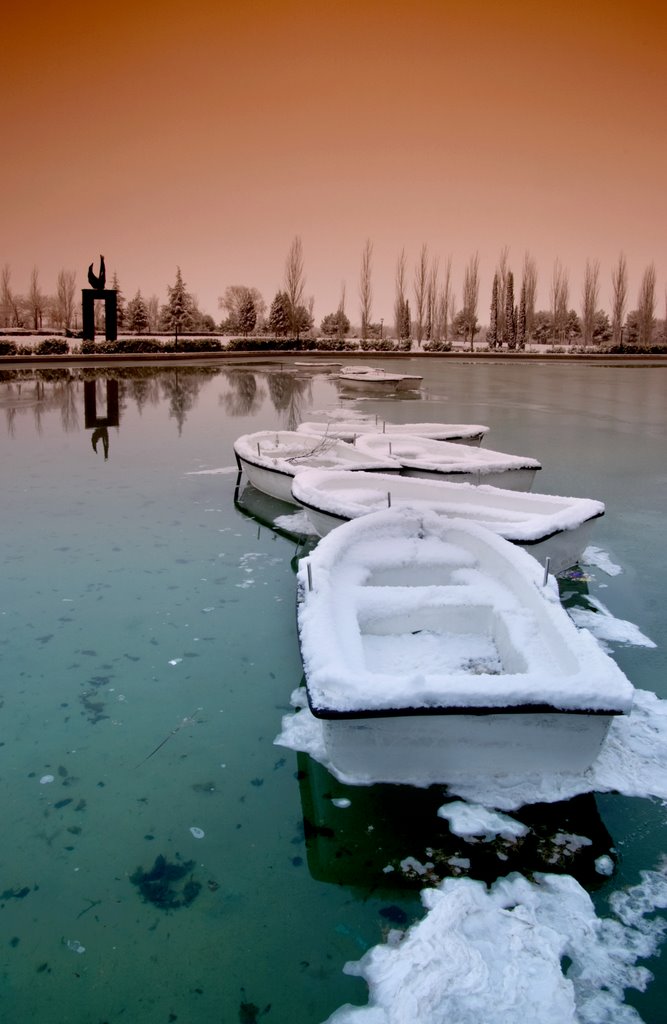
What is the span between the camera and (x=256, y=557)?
632 cm

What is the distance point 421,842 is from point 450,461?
5876 millimetres

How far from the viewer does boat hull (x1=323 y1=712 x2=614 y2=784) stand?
2885 mm

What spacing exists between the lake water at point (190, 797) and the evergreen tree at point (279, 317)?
44.1 metres

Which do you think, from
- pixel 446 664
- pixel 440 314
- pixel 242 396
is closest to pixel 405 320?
pixel 440 314


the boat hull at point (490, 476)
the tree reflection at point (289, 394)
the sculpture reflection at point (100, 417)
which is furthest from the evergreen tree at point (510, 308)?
the boat hull at point (490, 476)

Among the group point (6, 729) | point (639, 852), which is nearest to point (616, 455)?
point (639, 852)

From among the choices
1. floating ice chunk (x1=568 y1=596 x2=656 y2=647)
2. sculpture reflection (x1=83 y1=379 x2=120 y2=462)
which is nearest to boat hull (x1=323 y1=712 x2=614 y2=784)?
floating ice chunk (x1=568 y1=596 x2=656 y2=647)

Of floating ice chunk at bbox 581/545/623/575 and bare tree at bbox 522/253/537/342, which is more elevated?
bare tree at bbox 522/253/537/342

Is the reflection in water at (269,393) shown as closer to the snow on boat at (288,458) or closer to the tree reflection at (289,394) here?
the tree reflection at (289,394)

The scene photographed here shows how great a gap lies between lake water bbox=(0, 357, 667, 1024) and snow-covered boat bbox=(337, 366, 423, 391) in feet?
50.6

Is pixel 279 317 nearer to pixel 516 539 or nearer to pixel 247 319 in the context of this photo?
pixel 247 319

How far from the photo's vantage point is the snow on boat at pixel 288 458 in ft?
25.2

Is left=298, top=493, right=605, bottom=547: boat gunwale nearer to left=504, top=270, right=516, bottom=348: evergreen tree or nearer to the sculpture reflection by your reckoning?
the sculpture reflection

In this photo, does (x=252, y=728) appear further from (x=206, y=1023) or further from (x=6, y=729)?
(x=206, y=1023)
